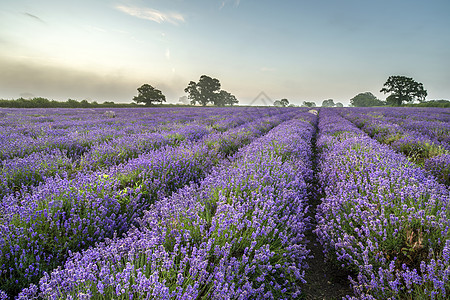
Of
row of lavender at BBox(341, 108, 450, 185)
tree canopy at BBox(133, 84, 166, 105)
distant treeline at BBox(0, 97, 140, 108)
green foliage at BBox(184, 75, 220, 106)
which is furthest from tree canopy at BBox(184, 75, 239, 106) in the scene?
row of lavender at BBox(341, 108, 450, 185)

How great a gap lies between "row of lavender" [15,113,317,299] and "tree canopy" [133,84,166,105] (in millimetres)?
50154

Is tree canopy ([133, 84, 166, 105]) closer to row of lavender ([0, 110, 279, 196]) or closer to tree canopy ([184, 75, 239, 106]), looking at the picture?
tree canopy ([184, 75, 239, 106])

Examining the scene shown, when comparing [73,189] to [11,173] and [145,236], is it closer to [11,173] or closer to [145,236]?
[145,236]

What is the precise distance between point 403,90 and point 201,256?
5890 cm

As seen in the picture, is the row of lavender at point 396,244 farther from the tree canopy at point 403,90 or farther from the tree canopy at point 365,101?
the tree canopy at point 365,101

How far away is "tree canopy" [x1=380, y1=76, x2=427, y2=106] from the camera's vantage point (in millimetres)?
44656

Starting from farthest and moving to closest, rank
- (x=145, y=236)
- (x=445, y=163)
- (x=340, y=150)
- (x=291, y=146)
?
(x=291, y=146)
(x=340, y=150)
(x=445, y=163)
(x=145, y=236)

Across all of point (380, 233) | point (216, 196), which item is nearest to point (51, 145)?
point (216, 196)

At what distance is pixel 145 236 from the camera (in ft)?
5.65

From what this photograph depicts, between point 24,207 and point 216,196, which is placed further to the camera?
point 216,196

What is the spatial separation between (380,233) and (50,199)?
3.02m

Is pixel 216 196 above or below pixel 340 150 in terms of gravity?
below

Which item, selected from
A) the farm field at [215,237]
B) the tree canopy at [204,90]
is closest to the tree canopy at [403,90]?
the tree canopy at [204,90]

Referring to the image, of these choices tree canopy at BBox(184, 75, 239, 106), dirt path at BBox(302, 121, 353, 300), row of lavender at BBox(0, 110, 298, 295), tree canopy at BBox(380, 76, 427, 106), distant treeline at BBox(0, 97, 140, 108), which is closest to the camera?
row of lavender at BBox(0, 110, 298, 295)
